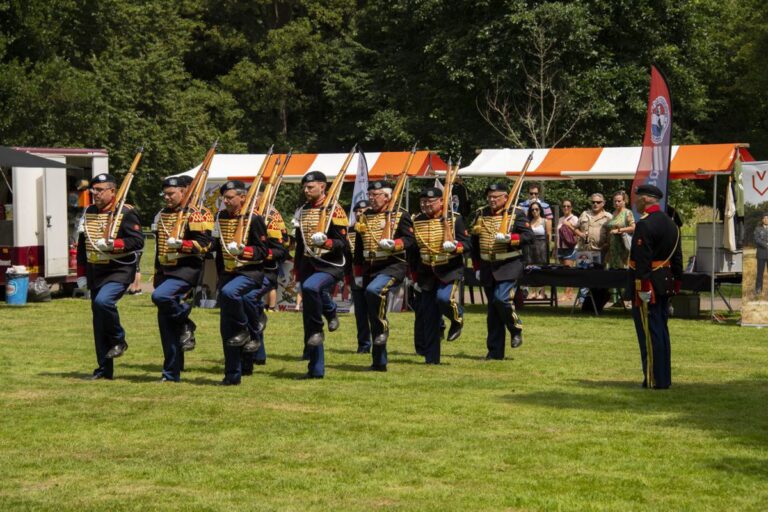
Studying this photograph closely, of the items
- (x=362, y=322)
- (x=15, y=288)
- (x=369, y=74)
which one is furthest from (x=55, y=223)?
(x=369, y=74)

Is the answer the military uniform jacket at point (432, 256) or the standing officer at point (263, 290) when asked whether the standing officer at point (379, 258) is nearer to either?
the military uniform jacket at point (432, 256)

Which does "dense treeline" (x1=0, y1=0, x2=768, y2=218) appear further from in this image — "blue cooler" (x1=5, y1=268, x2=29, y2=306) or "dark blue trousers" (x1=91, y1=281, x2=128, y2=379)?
"dark blue trousers" (x1=91, y1=281, x2=128, y2=379)

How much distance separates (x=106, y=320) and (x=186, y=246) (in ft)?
3.57

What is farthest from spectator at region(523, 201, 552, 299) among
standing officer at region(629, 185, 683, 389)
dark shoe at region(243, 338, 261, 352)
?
dark shoe at region(243, 338, 261, 352)

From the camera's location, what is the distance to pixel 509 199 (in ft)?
52.5

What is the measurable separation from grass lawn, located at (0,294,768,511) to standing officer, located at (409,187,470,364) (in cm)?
44

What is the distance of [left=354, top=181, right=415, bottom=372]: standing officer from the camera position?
47.2ft

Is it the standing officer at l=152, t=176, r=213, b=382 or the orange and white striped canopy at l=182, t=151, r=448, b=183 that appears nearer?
the standing officer at l=152, t=176, r=213, b=382

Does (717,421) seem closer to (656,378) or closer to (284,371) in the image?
(656,378)

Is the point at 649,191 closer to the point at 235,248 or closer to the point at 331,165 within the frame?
the point at 235,248

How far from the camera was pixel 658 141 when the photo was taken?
1457 cm

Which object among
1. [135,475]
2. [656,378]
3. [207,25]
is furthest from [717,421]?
[207,25]

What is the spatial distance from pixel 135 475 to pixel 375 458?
1.64 m

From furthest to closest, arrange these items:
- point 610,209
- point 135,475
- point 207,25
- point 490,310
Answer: point 207,25 < point 610,209 < point 490,310 < point 135,475
